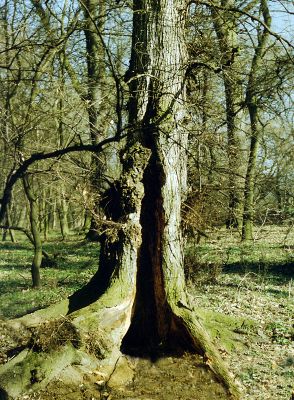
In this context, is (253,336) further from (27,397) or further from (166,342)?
(27,397)

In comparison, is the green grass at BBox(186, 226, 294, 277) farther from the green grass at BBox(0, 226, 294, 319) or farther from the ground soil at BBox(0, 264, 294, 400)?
the ground soil at BBox(0, 264, 294, 400)

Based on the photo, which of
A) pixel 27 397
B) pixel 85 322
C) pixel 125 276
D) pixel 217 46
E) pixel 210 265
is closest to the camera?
pixel 27 397

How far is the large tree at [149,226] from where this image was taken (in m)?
7.32

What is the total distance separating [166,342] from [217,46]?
522 cm

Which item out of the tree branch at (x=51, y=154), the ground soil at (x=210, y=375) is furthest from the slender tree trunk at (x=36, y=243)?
the ground soil at (x=210, y=375)

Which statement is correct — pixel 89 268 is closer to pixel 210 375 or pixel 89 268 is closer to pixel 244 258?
pixel 244 258

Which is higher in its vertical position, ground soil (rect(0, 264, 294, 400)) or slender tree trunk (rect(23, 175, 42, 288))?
slender tree trunk (rect(23, 175, 42, 288))

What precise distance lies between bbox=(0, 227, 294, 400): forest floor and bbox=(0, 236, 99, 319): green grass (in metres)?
0.02

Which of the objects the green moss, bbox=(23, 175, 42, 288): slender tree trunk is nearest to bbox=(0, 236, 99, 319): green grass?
bbox=(23, 175, 42, 288): slender tree trunk

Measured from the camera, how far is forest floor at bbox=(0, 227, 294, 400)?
6.63 meters

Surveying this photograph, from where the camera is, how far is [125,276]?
7426 millimetres

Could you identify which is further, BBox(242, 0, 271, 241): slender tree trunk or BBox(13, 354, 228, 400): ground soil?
BBox(242, 0, 271, 241): slender tree trunk

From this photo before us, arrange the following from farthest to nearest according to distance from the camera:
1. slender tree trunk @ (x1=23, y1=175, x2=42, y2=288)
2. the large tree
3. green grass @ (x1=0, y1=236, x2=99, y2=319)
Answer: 1. slender tree trunk @ (x1=23, y1=175, x2=42, y2=288)
2. green grass @ (x1=0, y1=236, x2=99, y2=319)
3. the large tree

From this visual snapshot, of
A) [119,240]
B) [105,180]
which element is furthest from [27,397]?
[105,180]
